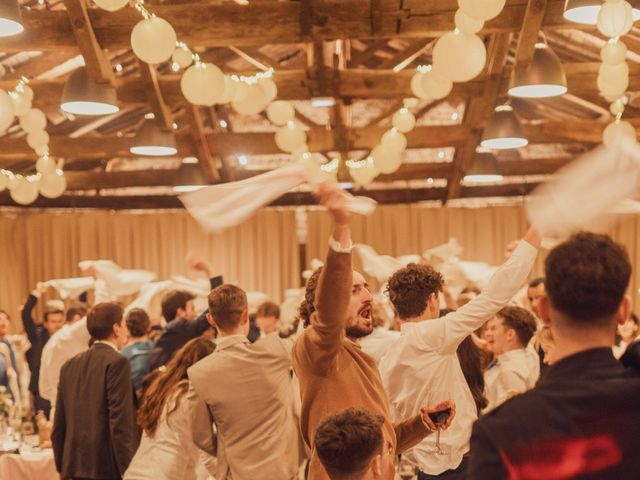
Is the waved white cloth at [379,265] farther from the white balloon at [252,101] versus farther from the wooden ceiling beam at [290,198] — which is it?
the wooden ceiling beam at [290,198]

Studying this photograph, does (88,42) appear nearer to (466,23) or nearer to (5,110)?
(5,110)

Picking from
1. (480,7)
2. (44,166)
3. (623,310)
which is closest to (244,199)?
(623,310)

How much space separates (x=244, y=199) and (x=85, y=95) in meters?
5.18

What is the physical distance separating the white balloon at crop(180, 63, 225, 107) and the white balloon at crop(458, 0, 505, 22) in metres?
1.77

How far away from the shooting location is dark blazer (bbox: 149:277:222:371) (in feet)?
19.9

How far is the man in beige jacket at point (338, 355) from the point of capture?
2.53 m

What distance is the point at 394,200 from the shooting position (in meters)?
15.3

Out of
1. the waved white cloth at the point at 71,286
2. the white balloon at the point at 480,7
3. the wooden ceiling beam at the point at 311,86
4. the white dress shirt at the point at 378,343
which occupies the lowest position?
the waved white cloth at the point at 71,286

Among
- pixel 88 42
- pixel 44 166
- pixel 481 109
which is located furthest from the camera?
pixel 481 109

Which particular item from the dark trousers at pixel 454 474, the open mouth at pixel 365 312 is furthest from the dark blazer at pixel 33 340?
the open mouth at pixel 365 312

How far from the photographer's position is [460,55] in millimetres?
4879

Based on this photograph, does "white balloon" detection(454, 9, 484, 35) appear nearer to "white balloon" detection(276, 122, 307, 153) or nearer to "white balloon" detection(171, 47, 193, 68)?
"white balloon" detection(171, 47, 193, 68)

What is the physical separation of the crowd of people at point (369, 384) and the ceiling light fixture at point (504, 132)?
2756 millimetres

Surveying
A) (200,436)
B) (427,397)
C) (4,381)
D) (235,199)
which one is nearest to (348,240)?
(235,199)
